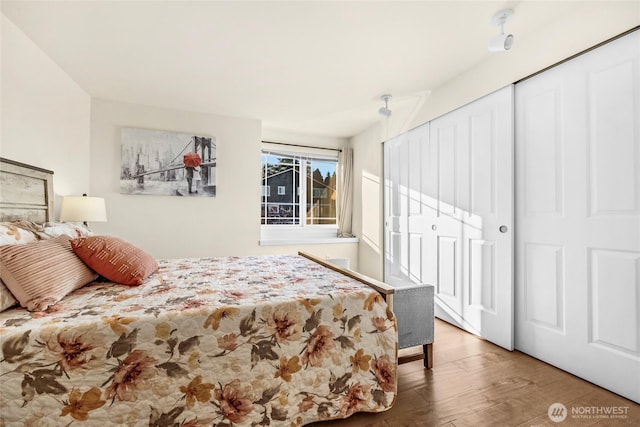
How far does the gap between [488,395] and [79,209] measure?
3515 mm

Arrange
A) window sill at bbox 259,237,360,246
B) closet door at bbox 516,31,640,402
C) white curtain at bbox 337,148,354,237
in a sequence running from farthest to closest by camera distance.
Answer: white curtain at bbox 337,148,354,237 → window sill at bbox 259,237,360,246 → closet door at bbox 516,31,640,402

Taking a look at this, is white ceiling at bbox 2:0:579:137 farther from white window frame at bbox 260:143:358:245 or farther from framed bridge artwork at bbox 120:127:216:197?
white window frame at bbox 260:143:358:245

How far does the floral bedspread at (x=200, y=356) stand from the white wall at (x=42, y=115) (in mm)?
1442

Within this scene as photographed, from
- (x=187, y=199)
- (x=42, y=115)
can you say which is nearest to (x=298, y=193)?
(x=187, y=199)

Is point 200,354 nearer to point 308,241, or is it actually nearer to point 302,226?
point 308,241

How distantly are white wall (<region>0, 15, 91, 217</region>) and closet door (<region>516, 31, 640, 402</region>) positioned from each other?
3.83 meters

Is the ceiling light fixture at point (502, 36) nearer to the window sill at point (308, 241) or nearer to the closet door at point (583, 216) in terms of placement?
the closet door at point (583, 216)

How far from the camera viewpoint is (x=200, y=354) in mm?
1215

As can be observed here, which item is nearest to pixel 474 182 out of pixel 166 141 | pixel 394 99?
pixel 394 99

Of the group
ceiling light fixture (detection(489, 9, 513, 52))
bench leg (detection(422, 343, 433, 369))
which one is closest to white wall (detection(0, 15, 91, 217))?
bench leg (detection(422, 343, 433, 369))

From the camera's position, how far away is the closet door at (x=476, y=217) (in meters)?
2.28

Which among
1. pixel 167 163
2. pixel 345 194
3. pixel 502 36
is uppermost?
pixel 502 36

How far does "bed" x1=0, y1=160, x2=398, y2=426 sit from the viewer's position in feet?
3.45

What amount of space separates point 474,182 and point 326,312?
1934 mm
